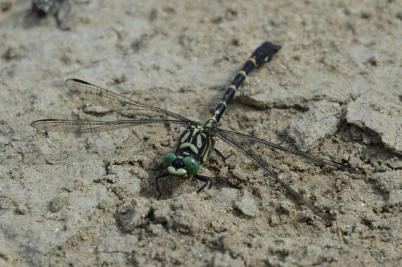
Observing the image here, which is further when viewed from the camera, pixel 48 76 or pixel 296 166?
pixel 48 76

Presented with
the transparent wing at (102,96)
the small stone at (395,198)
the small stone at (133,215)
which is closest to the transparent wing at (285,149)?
the small stone at (395,198)

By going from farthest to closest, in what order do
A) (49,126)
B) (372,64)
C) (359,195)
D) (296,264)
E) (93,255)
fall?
(372,64) → (49,126) → (359,195) → (93,255) → (296,264)

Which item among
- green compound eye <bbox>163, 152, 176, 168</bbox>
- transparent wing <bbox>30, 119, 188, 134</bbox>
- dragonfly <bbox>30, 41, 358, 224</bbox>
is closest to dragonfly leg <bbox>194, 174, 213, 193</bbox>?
dragonfly <bbox>30, 41, 358, 224</bbox>

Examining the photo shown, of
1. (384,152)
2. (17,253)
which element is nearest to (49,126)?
(17,253)

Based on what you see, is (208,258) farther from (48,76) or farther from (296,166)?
(48,76)

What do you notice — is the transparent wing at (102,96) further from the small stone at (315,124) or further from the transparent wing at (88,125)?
the small stone at (315,124)

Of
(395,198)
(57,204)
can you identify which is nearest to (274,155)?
(395,198)

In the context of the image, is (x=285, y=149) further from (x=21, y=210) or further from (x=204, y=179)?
(x=21, y=210)
